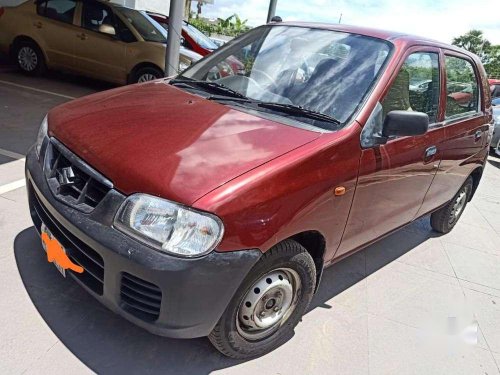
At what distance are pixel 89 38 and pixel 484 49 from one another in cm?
5242

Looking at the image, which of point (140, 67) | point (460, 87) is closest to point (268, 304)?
point (460, 87)

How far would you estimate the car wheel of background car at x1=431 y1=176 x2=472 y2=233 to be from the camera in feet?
14.4

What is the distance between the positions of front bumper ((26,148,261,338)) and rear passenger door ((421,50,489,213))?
2.29 m

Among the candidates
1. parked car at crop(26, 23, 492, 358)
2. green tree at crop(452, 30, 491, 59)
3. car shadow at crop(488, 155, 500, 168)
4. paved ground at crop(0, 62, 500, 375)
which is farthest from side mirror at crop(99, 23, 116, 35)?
green tree at crop(452, 30, 491, 59)

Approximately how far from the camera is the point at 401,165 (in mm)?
2855

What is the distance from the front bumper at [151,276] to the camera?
183 cm

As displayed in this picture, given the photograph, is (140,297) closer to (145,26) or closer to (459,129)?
(459,129)

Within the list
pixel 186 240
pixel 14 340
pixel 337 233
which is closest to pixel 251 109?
pixel 337 233

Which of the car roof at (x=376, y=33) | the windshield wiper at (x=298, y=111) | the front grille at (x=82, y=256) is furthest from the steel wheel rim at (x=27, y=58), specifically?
the windshield wiper at (x=298, y=111)

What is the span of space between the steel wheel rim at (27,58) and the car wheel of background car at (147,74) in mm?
1947

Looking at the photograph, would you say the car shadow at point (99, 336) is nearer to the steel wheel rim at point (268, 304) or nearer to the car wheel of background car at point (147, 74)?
the steel wheel rim at point (268, 304)

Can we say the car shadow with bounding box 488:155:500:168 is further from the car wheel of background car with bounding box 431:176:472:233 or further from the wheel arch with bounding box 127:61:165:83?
the wheel arch with bounding box 127:61:165:83

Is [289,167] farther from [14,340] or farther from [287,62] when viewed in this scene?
[14,340]

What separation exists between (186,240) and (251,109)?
3.50 ft
